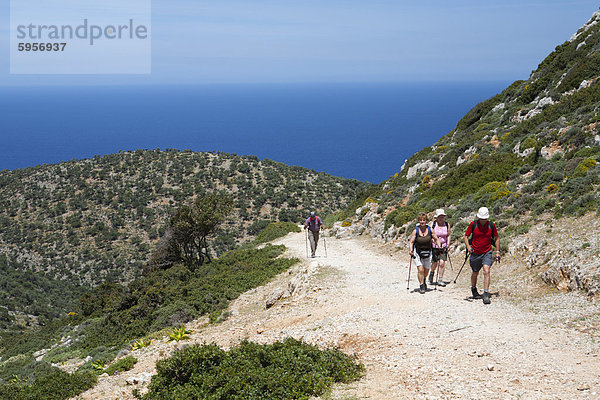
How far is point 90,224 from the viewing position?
5250 cm

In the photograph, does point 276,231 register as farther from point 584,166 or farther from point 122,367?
point 122,367

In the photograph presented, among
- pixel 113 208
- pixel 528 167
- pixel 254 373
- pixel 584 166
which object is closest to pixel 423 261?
pixel 254 373

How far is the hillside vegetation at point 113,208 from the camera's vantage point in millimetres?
43531

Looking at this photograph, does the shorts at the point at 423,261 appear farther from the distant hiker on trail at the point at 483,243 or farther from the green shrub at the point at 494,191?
the green shrub at the point at 494,191

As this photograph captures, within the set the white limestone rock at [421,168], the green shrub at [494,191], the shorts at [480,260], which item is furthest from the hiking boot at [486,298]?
the white limestone rock at [421,168]

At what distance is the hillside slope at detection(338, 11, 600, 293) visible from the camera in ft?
47.7

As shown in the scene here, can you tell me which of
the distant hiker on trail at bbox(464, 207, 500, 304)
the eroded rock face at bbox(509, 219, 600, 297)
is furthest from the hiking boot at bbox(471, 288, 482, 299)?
the eroded rock face at bbox(509, 219, 600, 297)

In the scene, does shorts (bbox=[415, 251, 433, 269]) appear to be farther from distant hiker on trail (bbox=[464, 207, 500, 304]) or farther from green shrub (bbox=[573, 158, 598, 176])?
green shrub (bbox=[573, 158, 598, 176])

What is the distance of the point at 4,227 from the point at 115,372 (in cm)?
5132

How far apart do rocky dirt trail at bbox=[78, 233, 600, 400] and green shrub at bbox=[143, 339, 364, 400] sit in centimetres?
45

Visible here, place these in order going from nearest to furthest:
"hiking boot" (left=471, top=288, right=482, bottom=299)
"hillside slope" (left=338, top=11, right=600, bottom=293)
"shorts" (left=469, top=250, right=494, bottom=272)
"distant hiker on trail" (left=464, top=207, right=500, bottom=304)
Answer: "distant hiker on trail" (left=464, top=207, right=500, bottom=304)
"shorts" (left=469, top=250, right=494, bottom=272)
"hiking boot" (left=471, top=288, right=482, bottom=299)
"hillside slope" (left=338, top=11, right=600, bottom=293)

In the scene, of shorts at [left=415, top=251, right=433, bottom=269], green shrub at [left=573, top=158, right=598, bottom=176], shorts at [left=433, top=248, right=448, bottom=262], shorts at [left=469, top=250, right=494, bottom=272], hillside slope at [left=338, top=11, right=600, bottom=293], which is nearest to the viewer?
shorts at [left=469, top=250, right=494, bottom=272]

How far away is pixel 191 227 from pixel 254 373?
21.3 meters

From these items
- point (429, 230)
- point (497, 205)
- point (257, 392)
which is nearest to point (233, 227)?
point (497, 205)
